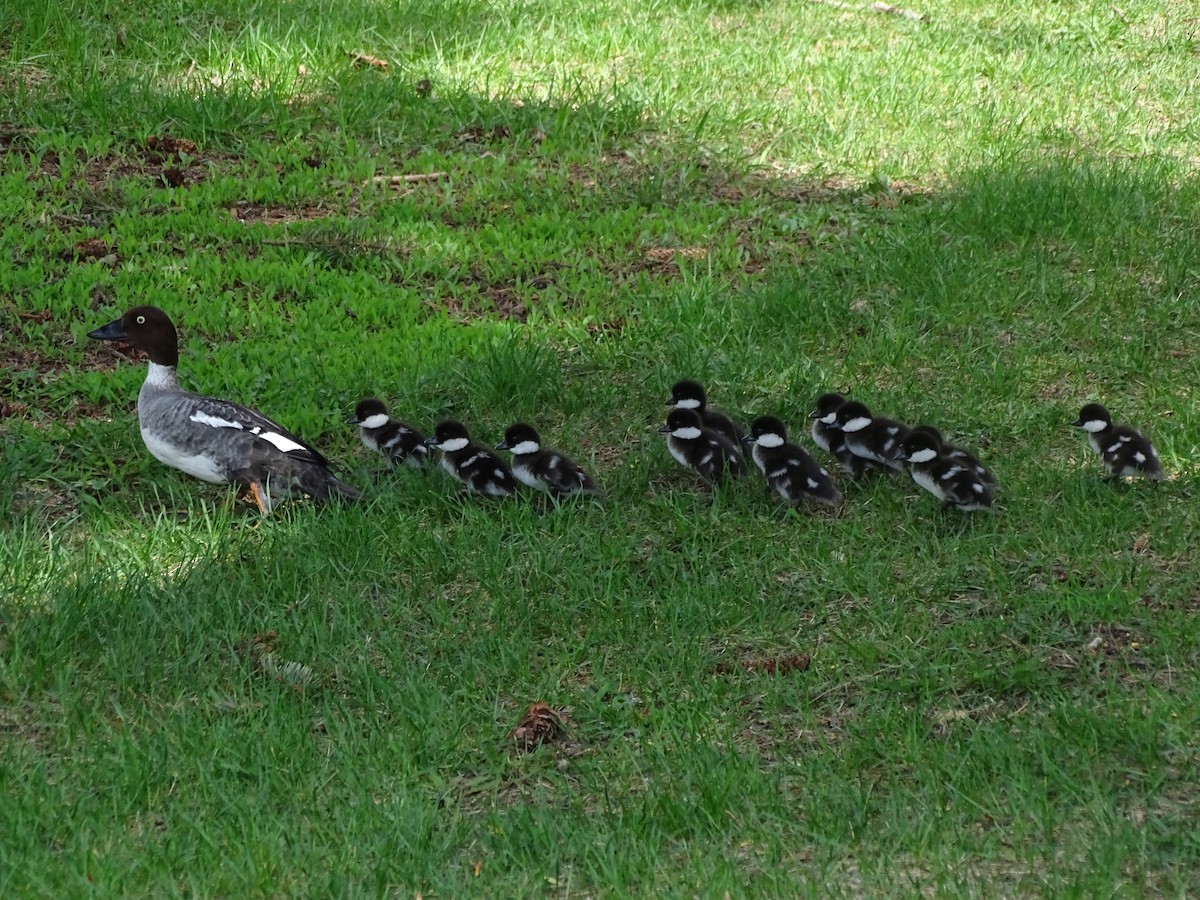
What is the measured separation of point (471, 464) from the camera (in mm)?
6969

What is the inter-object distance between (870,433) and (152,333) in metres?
3.60

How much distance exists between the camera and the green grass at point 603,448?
470 centimetres

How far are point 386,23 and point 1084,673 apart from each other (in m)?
8.85

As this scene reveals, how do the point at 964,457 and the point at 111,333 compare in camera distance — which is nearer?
the point at 964,457

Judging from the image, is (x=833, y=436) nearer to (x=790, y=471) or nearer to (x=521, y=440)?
(x=790, y=471)

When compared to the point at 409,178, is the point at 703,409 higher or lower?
higher

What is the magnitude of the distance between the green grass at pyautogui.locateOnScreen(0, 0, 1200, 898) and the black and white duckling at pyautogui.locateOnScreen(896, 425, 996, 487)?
0.25 metres

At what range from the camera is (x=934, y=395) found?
798 centimetres

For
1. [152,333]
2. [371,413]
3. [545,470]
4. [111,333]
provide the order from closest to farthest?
[545,470] → [371,413] → [152,333] → [111,333]

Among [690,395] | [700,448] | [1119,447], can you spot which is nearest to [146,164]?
[690,395]

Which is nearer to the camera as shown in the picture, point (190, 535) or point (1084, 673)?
point (1084, 673)

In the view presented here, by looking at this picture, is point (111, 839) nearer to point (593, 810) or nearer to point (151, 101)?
point (593, 810)

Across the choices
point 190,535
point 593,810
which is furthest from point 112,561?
point 593,810

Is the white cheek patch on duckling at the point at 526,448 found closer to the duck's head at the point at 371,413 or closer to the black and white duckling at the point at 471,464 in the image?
the black and white duckling at the point at 471,464
